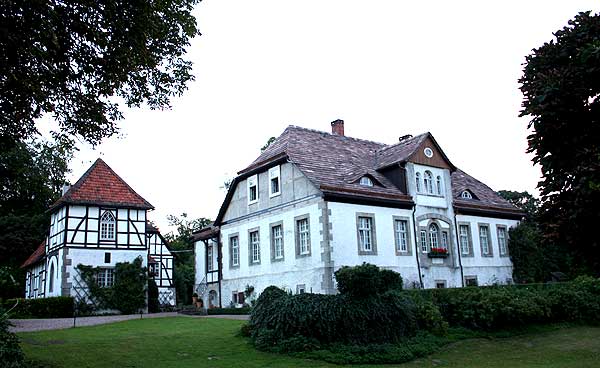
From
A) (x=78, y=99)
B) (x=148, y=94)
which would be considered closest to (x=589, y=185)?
(x=148, y=94)

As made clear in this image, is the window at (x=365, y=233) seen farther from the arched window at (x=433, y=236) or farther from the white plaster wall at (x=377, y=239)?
the arched window at (x=433, y=236)

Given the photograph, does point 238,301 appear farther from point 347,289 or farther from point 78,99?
point 78,99

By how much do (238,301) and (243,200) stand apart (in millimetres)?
5286

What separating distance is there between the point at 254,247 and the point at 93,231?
34.6 ft

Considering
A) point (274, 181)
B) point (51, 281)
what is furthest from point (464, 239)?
point (51, 281)

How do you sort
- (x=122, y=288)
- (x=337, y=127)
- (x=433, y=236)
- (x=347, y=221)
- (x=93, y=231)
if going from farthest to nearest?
(x=337, y=127), (x=93, y=231), (x=122, y=288), (x=433, y=236), (x=347, y=221)

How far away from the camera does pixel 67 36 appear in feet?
36.3

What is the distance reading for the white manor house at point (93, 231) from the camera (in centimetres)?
3017

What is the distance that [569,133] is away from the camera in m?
10.8

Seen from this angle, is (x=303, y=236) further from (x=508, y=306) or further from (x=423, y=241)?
(x=508, y=306)

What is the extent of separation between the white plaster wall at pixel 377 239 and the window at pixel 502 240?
788 centimetres

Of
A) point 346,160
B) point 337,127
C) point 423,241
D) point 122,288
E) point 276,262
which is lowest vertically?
point 122,288

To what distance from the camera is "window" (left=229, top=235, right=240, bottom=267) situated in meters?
28.4

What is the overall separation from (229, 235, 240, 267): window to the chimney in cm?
873
